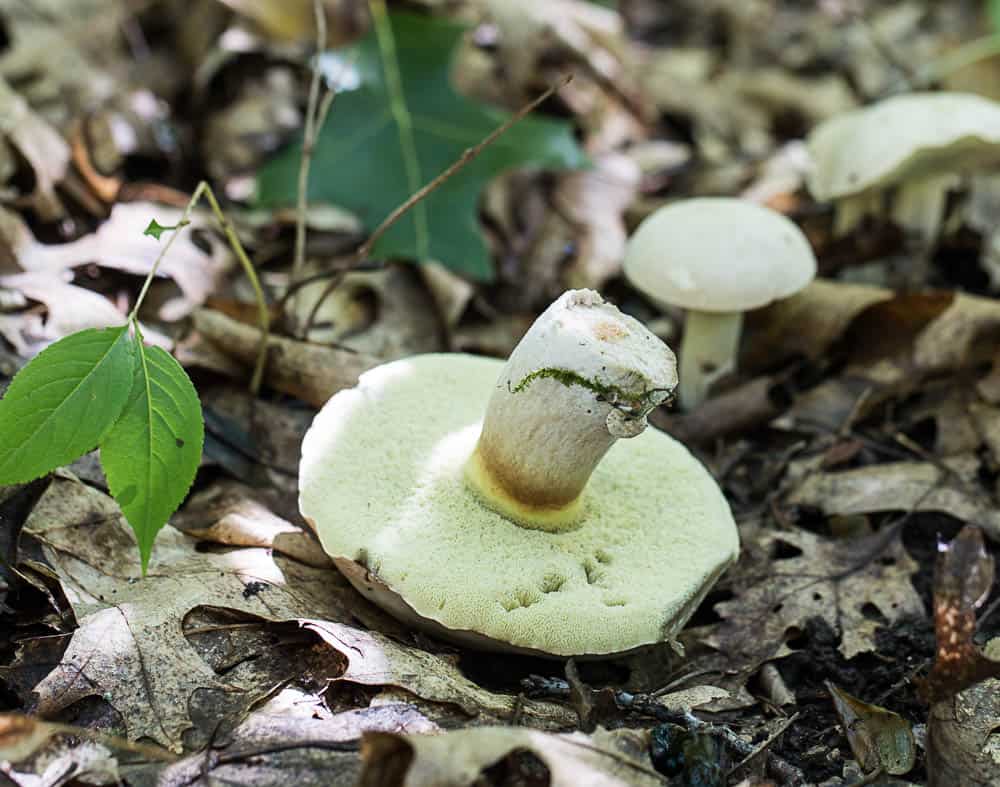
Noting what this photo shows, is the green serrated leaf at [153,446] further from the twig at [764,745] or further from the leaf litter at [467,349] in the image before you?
the twig at [764,745]

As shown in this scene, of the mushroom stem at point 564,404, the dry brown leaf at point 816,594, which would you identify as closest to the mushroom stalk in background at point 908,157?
the dry brown leaf at point 816,594

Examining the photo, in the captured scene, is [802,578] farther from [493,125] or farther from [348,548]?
[493,125]

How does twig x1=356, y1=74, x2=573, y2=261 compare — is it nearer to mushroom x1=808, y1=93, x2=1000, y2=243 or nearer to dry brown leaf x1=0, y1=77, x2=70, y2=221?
dry brown leaf x1=0, y1=77, x2=70, y2=221

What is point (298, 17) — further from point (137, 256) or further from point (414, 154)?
point (137, 256)

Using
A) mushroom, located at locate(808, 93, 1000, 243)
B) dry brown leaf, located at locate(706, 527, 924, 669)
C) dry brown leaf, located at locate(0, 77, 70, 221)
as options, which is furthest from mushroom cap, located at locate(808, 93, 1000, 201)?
dry brown leaf, located at locate(0, 77, 70, 221)

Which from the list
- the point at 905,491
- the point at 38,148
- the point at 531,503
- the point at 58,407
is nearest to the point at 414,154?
the point at 38,148

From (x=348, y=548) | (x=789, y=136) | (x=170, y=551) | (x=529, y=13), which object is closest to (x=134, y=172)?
(x=529, y=13)
